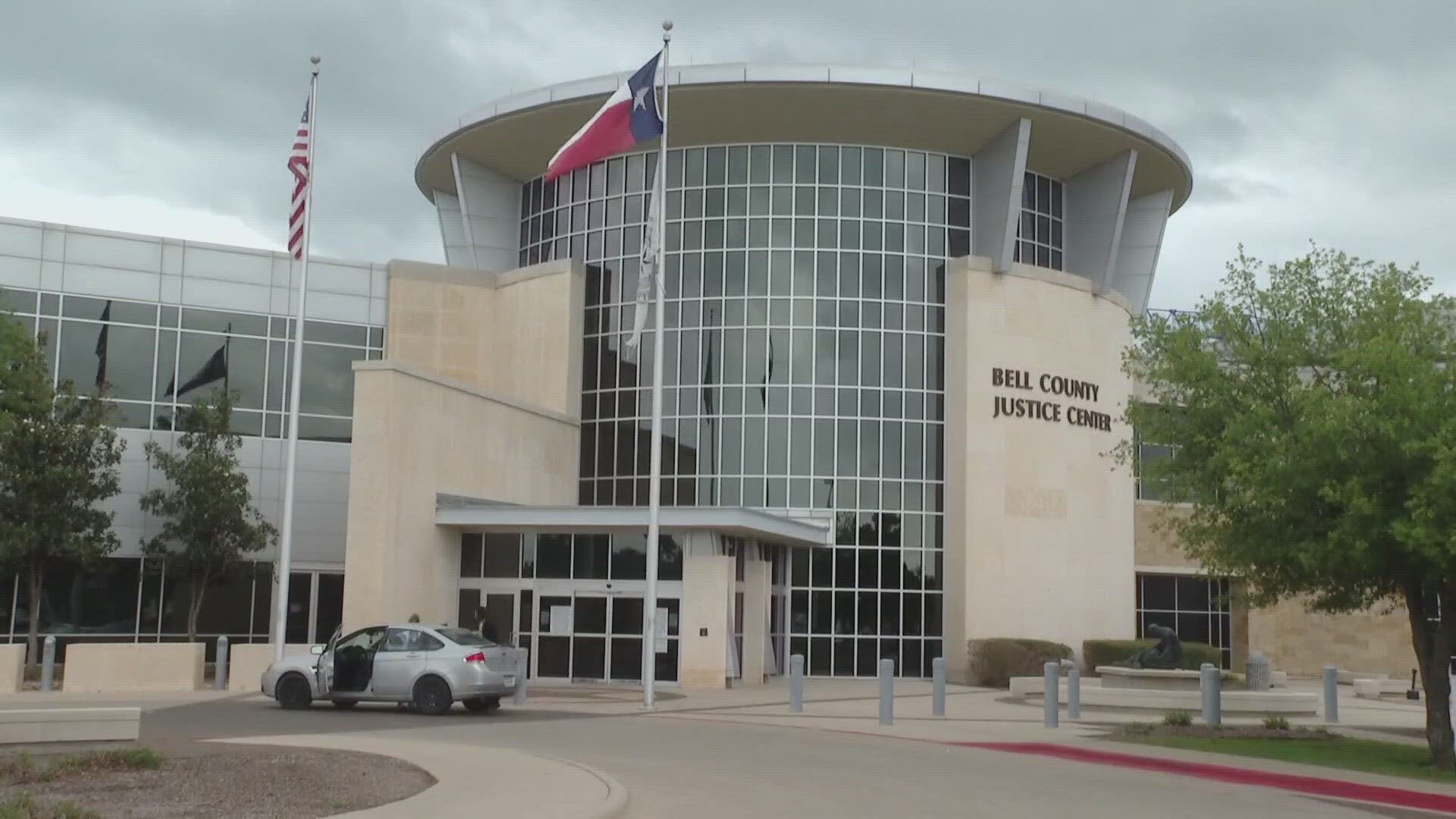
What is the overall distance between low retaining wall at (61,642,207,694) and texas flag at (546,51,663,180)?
12.0 metres

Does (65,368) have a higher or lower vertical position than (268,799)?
higher

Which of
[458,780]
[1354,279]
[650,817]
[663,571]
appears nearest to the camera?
[650,817]

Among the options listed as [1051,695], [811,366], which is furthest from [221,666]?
[811,366]

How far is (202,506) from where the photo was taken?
3769 cm

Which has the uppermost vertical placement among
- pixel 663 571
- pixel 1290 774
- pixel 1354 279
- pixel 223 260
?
pixel 223 260

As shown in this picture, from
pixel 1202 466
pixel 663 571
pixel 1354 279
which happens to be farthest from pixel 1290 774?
pixel 663 571

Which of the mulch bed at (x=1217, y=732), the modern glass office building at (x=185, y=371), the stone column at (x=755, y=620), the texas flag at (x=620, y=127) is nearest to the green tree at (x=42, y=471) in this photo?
the modern glass office building at (x=185, y=371)

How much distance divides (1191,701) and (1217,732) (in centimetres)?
587

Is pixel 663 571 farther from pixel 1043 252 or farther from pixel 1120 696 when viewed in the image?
pixel 1043 252

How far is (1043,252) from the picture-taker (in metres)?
45.4

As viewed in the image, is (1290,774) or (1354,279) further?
(1354,279)

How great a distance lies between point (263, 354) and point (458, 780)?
3093 cm

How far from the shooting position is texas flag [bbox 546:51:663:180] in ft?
89.9

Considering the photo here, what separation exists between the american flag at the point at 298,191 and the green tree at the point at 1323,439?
16.1 m
